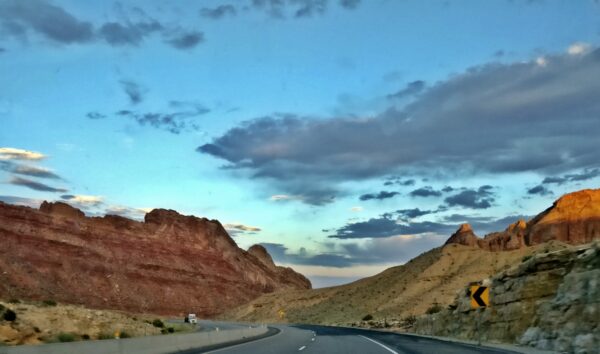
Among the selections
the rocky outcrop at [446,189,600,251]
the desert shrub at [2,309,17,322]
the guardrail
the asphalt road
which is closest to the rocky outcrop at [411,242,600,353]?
the asphalt road

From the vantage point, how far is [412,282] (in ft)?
372

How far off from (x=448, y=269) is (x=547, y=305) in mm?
84741

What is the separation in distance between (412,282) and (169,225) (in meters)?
67.8

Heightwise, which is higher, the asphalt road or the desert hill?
the desert hill

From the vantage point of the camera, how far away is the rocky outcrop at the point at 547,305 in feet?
78.1

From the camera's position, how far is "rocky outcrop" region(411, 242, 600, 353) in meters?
23.8

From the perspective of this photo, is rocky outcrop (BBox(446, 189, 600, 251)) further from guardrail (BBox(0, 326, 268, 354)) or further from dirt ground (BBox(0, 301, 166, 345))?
guardrail (BBox(0, 326, 268, 354))

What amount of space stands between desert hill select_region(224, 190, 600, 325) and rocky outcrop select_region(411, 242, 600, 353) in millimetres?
59658

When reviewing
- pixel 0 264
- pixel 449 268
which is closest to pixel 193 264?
pixel 0 264

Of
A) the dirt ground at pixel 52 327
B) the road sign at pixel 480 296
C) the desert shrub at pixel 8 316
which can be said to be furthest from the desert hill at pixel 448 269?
the desert shrub at pixel 8 316

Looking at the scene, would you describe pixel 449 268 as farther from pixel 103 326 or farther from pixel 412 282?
pixel 103 326

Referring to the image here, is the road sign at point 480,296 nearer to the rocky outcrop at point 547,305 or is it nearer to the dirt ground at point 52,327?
the rocky outcrop at point 547,305

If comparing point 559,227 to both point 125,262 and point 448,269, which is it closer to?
point 448,269

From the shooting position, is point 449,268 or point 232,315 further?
point 232,315
